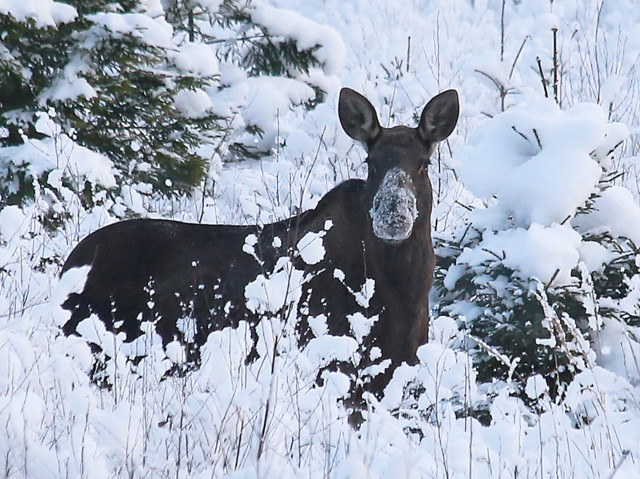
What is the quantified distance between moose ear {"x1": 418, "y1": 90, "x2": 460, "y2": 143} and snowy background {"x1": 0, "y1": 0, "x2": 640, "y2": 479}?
299 mm

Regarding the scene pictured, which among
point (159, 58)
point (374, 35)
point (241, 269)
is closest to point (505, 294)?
point (241, 269)

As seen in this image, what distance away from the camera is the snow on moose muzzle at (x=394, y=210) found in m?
5.43

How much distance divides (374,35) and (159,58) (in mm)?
13436

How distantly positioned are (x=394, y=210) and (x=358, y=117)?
1066mm

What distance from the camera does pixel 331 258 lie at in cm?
582

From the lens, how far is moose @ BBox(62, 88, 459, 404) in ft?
18.4

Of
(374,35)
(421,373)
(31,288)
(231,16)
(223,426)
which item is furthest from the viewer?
(374,35)

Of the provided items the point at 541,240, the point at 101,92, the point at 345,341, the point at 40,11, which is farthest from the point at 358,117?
the point at 101,92

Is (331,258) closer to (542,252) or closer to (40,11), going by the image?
(542,252)

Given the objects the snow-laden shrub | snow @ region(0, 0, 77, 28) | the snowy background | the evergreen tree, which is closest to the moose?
the snowy background

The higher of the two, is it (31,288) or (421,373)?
(31,288)

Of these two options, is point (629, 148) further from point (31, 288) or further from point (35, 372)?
point (35, 372)

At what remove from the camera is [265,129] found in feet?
37.6

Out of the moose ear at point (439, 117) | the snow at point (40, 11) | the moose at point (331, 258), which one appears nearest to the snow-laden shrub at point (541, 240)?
the moose ear at point (439, 117)
